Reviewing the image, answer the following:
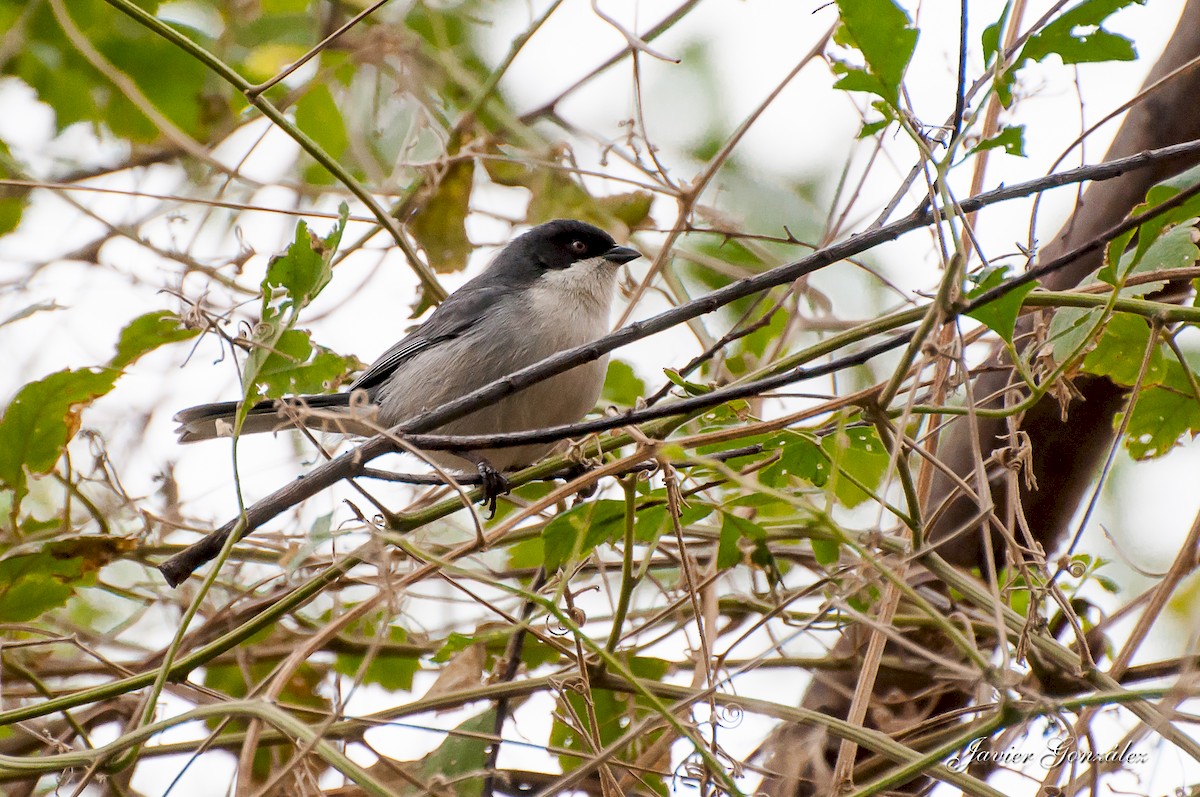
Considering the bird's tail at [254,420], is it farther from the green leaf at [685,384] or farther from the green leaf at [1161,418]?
the green leaf at [1161,418]

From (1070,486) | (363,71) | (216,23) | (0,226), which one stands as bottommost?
(1070,486)

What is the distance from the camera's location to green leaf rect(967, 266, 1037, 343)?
2086mm

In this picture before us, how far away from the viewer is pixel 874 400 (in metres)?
2.29

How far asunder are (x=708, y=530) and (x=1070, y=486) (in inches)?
47.5

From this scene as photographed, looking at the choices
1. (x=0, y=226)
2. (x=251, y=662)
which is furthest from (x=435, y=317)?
(x=0, y=226)

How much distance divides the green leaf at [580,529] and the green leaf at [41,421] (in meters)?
1.69

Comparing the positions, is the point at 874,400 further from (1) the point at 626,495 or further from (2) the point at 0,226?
(2) the point at 0,226

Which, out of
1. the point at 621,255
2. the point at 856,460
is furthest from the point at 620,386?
the point at 856,460

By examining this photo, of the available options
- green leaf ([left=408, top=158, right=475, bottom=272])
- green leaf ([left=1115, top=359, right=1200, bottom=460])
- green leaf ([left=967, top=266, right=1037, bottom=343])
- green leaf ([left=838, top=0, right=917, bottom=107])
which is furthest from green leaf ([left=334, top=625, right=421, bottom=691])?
green leaf ([left=838, top=0, right=917, bottom=107])

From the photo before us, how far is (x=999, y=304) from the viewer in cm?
215

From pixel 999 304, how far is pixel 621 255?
3.01 m

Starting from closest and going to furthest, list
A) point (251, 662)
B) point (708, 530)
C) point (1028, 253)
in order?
point (1028, 253) → point (708, 530) → point (251, 662)

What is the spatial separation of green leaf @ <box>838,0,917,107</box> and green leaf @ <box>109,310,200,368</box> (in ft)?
8.13

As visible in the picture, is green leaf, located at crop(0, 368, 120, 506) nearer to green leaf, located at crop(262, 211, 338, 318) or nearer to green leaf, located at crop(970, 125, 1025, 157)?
green leaf, located at crop(262, 211, 338, 318)
